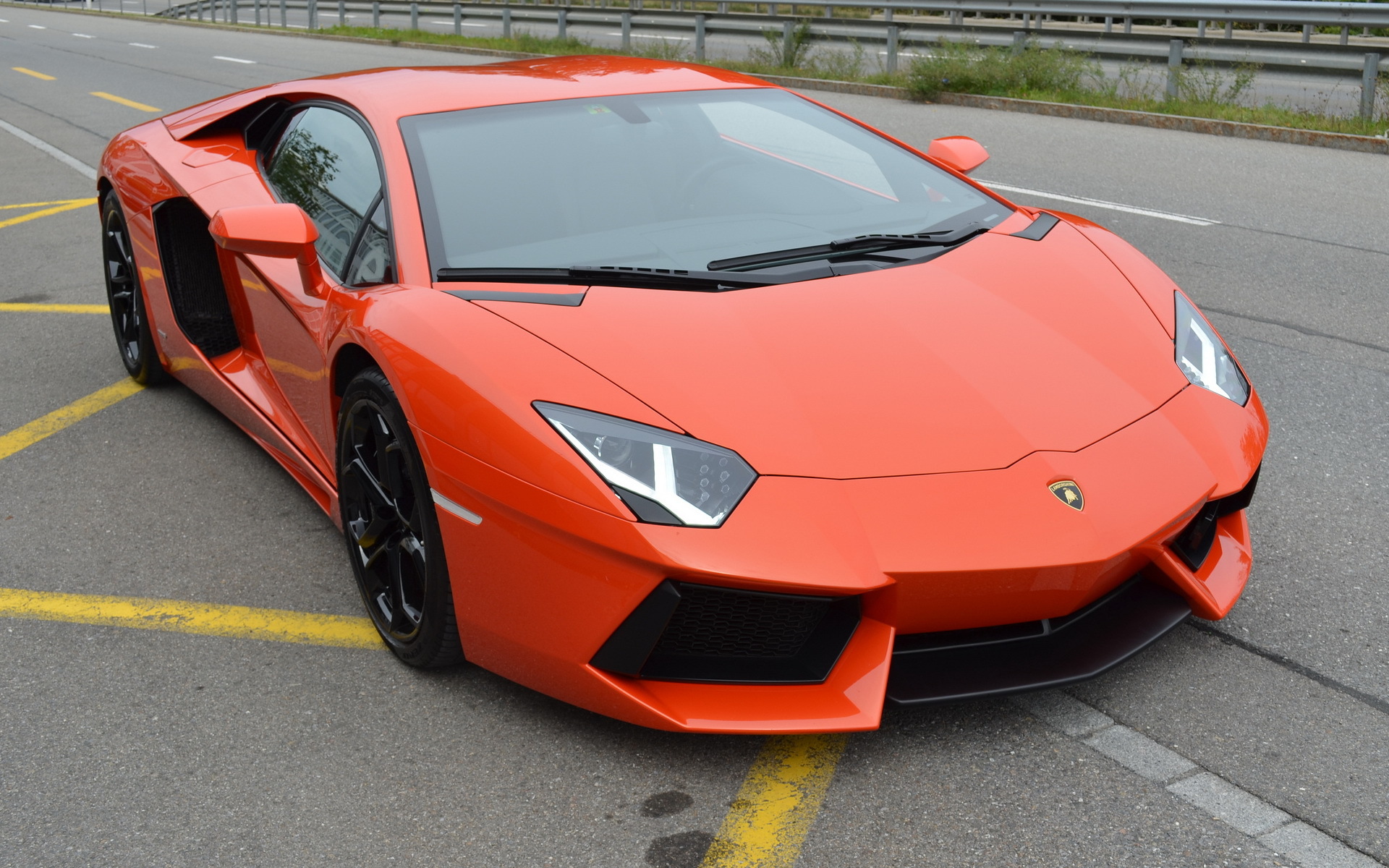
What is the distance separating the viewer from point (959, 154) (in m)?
3.95

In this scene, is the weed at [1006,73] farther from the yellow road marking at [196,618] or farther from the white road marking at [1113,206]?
the yellow road marking at [196,618]

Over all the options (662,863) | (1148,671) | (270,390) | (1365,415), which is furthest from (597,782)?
(1365,415)

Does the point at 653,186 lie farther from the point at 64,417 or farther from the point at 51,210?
the point at 51,210

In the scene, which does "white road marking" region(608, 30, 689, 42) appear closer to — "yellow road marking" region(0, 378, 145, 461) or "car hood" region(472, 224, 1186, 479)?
"yellow road marking" region(0, 378, 145, 461)

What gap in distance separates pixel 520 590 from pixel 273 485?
183cm

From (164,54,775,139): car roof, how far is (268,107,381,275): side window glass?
8 centimetres

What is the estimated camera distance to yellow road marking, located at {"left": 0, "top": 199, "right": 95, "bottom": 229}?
822 centimetres

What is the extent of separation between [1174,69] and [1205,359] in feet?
33.8

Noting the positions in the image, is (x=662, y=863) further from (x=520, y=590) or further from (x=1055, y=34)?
(x=1055, y=34)

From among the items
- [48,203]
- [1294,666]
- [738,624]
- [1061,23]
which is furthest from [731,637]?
[1061,23]

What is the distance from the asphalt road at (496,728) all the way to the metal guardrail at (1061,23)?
787 cm

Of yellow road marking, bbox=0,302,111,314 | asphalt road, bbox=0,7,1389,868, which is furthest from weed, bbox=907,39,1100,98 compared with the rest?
yellow road marking, bbox=0,302,111,314

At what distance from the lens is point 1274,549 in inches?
125

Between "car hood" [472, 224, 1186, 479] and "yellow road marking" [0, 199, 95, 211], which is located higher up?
"car hood" [472, 224, 1186, 479]
